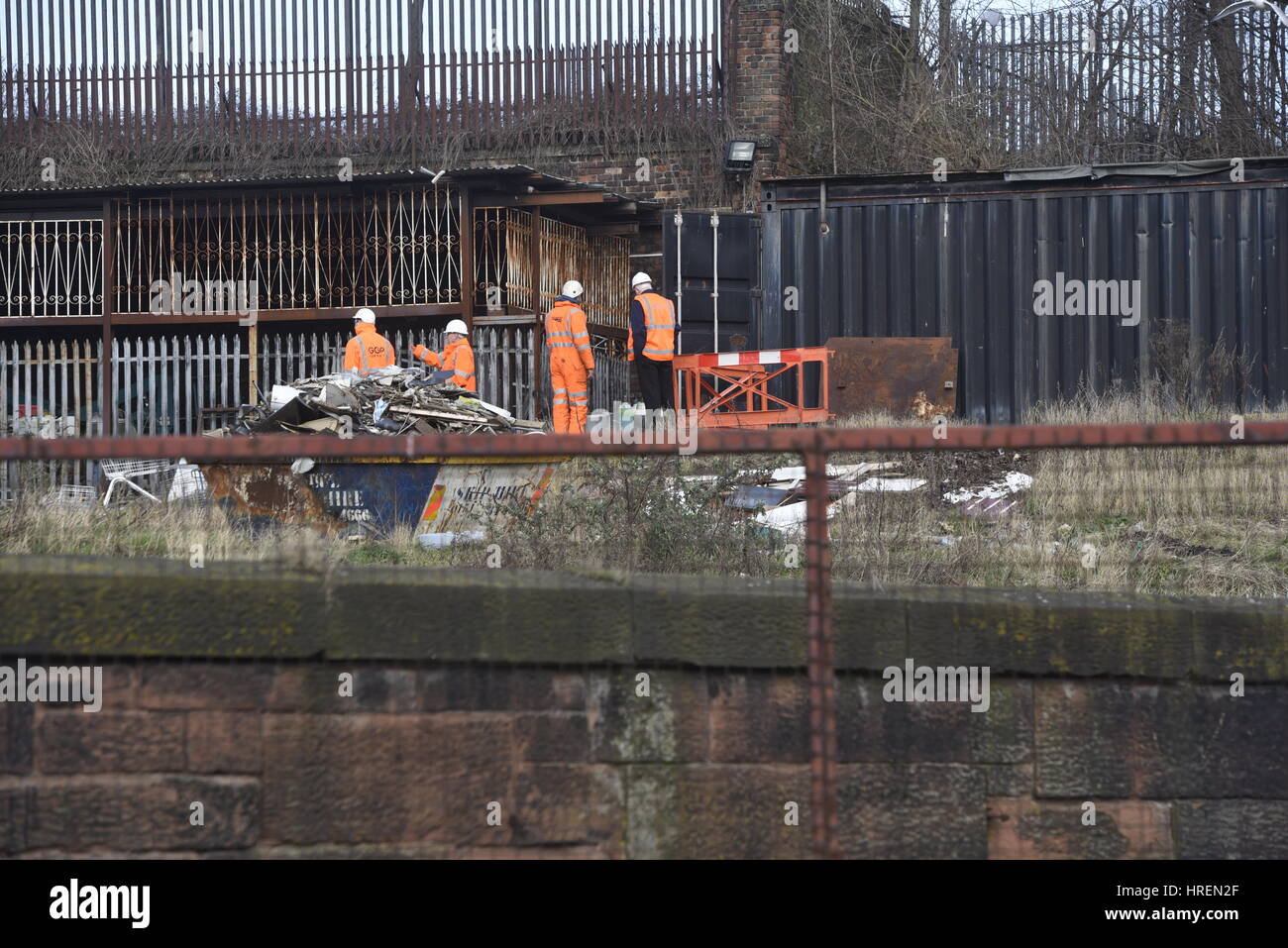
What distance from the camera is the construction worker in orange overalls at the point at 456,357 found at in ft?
51.3

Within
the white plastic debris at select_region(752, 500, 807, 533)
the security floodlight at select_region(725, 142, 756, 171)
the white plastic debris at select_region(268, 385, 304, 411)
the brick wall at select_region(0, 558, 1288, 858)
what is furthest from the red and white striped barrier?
the brick wall at select_region(0, 558, 1288, 858)

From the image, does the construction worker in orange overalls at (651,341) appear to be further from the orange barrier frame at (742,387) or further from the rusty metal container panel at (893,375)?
the rusty metal container panel at (893,375)

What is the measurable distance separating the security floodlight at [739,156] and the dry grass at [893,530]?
1212 centimetres

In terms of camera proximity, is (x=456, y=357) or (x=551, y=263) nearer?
(x=456, y=357)

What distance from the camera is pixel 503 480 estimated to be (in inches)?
370

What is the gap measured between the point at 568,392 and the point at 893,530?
10.5m

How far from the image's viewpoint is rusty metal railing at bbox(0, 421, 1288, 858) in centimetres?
409

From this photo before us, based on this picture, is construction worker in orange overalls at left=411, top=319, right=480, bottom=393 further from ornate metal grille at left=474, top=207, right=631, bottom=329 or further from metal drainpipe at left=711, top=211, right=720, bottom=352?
metal drainpipe at left=711, top=211, right=720, bottom=352

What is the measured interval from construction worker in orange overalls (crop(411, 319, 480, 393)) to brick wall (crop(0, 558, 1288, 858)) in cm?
1098

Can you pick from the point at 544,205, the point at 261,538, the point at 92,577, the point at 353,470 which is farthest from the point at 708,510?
the point at 544,205

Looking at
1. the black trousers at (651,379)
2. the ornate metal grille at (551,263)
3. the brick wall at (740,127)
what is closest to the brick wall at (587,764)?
the black trousers at (651,379)

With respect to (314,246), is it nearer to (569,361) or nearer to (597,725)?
(569,361)

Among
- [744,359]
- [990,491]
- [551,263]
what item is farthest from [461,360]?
[990,491]

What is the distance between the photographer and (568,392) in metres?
15.9
